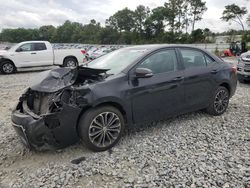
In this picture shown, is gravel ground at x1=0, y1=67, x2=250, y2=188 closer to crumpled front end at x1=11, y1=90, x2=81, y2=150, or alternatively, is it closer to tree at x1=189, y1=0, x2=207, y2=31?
crumpled front end at x1=11, y1=90, x2=81, y2=150

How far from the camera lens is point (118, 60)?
4402mm

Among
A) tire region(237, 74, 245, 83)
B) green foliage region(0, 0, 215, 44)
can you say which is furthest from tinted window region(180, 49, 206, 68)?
green foliage region(0, 0, 215, 44)

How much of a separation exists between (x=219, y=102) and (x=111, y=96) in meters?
2.69

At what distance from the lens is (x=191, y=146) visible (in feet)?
12.8

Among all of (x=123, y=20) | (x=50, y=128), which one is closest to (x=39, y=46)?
(x=50, y=128)

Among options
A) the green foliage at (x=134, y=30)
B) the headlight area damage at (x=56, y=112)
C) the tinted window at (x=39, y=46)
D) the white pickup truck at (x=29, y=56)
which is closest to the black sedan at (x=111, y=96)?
the headlight area damage at (x=56, y=112)

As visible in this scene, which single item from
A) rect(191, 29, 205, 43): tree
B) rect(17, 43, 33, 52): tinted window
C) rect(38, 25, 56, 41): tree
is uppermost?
rect(38, 25, 56, 41): tree

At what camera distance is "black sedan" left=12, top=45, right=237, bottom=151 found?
340 centimetres

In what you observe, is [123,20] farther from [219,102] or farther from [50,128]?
[50,128]

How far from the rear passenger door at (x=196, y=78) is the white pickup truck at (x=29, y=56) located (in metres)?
9.66

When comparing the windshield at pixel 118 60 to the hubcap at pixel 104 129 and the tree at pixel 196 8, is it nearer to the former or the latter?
the hubcap at pixel 104 129

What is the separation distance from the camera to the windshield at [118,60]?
4082 mm

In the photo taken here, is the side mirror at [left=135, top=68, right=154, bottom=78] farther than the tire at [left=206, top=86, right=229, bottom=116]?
No

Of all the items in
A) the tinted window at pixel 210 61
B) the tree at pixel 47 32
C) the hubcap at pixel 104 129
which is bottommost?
the hubcap at pixel 104 129
